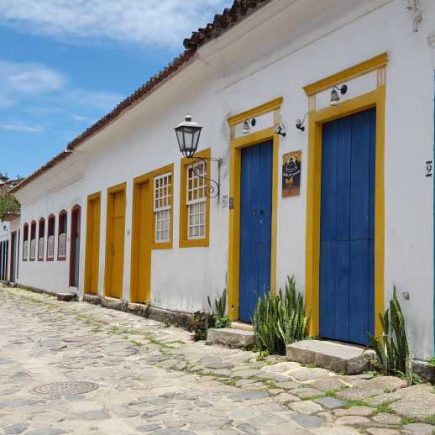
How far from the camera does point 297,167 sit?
6.73 meters

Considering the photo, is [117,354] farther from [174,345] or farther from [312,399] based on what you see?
[312,399]

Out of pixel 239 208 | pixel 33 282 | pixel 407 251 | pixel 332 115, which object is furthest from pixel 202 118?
pixel 33 282

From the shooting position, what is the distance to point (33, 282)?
2169 cm

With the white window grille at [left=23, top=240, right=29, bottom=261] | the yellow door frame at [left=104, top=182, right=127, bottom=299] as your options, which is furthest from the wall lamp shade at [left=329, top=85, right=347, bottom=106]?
the white window grille at [left=23, top=240, right=29, bottom=261]

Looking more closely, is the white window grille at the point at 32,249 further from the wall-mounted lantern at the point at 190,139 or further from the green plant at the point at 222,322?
the green plant at the point at 222,322

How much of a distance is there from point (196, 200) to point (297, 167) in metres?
2.82

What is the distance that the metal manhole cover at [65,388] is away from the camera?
537cm

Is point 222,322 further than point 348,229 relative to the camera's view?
Yes

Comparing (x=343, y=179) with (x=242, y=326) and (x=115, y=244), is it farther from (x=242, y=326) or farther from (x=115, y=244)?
(x=115, y=244)

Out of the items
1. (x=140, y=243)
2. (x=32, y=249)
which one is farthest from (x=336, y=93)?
(x=32, y=249)

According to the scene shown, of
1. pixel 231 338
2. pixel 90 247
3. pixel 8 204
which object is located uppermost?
pixel 8 204

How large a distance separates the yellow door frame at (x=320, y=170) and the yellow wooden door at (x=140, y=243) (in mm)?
5300

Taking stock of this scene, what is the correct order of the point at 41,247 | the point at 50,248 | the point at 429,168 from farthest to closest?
the point at 41,247 < the point at 50,248 < the point at 429,168

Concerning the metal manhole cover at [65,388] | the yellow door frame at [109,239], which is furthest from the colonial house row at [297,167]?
the metal manhole cover at [65,388]
